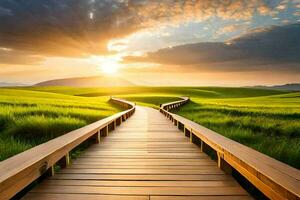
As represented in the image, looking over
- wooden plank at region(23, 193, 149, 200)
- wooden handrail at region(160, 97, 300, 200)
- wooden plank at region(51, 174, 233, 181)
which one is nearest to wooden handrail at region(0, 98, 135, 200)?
wooden plank at region(23, 193, 149, 200)

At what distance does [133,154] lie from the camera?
246 inches

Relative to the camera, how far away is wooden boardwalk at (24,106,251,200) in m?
3.61

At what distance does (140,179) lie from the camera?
4.28m

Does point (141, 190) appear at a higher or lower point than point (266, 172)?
lower

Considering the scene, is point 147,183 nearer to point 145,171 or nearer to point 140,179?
point 140,179

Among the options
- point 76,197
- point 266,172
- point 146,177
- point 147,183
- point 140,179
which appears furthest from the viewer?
point 146,177

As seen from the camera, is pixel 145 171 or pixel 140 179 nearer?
pixel 140 179

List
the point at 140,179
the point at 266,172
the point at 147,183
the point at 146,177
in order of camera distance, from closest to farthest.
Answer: the point at 266,172, the point at 147,183, the point at 140,179, the point at 146,177

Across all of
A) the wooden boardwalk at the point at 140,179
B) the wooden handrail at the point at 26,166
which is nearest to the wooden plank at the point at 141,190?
the wooden boardwalk at the point at 140,179

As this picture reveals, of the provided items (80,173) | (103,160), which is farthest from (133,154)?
(80,173)

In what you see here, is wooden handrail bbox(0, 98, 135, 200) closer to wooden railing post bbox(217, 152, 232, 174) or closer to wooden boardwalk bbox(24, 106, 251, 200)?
wooden boardwalk bbox(24, 106, 251, 200)

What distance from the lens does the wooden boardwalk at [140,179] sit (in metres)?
3.61

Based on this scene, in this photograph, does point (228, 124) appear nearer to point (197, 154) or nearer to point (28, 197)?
point (197, 154)

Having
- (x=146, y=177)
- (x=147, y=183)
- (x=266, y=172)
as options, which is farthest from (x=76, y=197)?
(x=266, y=172)
